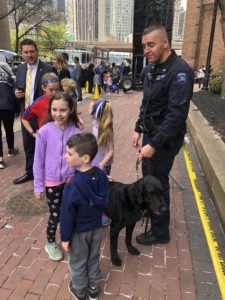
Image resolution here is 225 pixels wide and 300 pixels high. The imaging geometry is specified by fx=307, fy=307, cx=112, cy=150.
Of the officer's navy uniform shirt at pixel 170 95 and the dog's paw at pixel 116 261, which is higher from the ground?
the officer's navy uniform shirt at pixel 170 95

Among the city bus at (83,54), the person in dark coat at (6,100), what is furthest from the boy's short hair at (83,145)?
the city bus at (83,54)

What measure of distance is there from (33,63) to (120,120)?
602 cm

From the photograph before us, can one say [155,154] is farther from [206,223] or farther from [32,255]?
[32,255]

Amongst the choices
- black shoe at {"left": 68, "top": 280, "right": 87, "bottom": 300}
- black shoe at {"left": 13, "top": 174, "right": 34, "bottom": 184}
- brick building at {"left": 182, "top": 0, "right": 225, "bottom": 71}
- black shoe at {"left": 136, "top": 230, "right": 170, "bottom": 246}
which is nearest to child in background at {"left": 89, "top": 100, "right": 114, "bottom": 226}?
black shoe at {"left": 136, "top": 230, "right": 170, "bottom": 246}

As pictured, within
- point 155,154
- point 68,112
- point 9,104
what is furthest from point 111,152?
point 9,104

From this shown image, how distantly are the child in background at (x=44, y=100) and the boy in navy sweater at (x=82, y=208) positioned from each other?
5.44 feet

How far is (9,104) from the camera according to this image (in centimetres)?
551

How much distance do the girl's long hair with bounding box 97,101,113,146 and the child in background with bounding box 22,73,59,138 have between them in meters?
0.78

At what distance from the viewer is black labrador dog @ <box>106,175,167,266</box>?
2705 mm

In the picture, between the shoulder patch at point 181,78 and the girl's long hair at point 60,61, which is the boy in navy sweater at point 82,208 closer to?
the shoulder patch at point 181,78

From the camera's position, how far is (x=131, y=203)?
9.58ft

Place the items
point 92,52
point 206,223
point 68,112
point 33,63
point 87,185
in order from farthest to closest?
point 92,52 < point 33,63 < point 206,223 < point 68,112 < point 87,185

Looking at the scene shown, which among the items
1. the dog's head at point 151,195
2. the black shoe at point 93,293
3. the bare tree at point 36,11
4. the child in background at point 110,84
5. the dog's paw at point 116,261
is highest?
the bare tree at point 36,11

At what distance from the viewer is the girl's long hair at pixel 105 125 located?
3.47 metres
